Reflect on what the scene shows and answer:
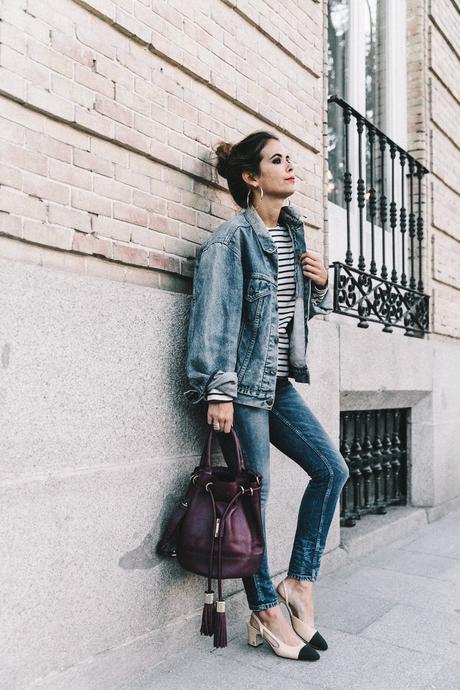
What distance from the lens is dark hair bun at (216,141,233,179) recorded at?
3.30m

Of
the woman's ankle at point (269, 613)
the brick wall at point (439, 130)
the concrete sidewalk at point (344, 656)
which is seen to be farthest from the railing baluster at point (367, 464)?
the woman's ankle at point (269, 613)

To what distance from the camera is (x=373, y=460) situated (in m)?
5.39

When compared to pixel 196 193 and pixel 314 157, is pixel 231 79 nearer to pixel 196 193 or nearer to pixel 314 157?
pixel 196 193

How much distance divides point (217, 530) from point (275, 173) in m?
1.65

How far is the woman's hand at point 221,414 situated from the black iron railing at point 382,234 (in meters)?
2.19

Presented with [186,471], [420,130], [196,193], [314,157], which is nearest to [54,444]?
[186,471]

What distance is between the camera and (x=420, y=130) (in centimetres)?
621

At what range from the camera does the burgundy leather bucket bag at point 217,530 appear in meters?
2.62

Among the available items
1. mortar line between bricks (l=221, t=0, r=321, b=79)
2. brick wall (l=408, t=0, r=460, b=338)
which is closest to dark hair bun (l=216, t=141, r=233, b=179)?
mortar line between bricks (l=221, t=0, r=321, b=79)

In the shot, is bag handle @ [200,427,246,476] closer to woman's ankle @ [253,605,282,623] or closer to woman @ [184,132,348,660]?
woman @ [184,132,348,660]

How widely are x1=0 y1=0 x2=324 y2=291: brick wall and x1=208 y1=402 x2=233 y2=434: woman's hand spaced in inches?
26.6

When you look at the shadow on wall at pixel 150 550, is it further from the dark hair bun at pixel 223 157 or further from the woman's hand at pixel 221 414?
the dark hair bun at pixel 223 157

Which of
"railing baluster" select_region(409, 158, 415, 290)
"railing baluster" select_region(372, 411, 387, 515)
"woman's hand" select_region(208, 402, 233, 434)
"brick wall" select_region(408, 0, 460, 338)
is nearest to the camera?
"woman's hand" select_region(208, 402, 233, 434)

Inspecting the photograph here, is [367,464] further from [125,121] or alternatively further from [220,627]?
[125,121]
